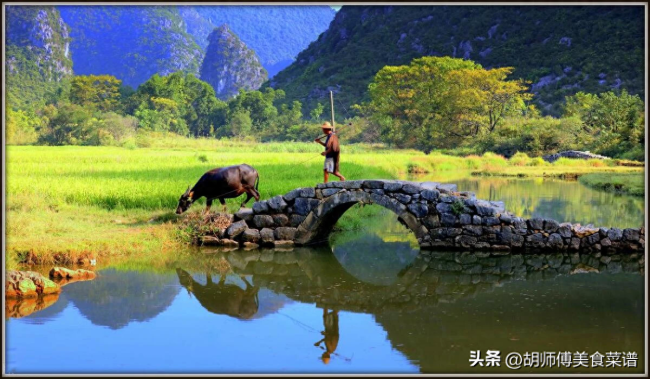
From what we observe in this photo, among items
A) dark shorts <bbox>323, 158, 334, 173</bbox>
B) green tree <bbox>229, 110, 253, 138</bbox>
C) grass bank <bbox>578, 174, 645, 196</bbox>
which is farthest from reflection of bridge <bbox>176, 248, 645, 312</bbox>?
green tree <bbox>229, 110, 253, 138</bbox>

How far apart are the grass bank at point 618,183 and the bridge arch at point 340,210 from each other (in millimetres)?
9991

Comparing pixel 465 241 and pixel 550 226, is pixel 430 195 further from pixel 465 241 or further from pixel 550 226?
pixel 550 226

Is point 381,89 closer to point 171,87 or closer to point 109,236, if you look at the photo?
point 171,87

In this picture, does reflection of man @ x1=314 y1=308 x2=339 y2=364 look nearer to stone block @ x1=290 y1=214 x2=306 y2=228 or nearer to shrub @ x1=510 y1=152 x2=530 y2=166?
stone block @ x1=290 y1=214 x2=306 y2=228

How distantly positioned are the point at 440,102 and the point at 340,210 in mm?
33084

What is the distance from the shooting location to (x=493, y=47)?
56.1 m

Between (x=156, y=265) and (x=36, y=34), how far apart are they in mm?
66315

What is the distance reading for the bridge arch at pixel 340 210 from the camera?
1029 cm

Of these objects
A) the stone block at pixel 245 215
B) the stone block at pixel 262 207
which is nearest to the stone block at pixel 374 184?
the stone block at pixel 262 207

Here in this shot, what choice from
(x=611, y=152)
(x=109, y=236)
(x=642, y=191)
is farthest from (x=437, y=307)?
(x=611, y=152)

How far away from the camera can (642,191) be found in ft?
59.3

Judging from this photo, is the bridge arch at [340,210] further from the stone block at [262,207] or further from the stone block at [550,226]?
the stone block at [550,226]

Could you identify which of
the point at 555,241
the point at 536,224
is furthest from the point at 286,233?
the point at 555,241

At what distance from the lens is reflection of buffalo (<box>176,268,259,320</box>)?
757cm
